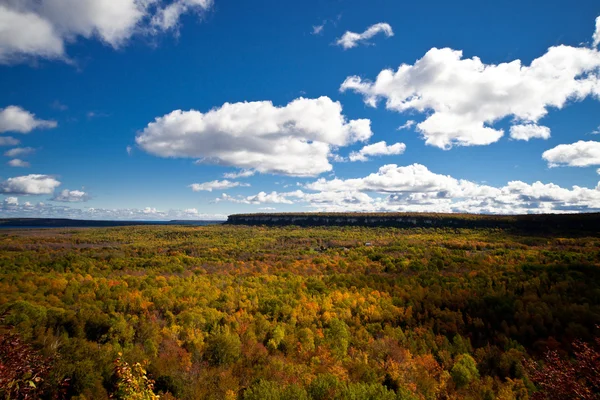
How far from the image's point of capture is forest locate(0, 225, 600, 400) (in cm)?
857

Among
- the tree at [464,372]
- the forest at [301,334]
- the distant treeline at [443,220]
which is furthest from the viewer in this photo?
the distant treeline at [443,220]

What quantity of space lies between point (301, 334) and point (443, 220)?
87205 millimetres

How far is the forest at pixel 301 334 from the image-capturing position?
8.57 m

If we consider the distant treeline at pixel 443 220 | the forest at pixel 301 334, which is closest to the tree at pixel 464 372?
the forest at pixel 301 334

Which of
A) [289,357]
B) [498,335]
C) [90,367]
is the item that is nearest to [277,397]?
[289,357]

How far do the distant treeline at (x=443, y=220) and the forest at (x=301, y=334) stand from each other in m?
52.5

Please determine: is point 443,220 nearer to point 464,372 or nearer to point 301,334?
point 301,334

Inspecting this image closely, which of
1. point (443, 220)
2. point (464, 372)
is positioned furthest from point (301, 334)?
point (443, 220)

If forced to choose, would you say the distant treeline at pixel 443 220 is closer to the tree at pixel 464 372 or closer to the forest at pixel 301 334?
the forest at pixel 301 334

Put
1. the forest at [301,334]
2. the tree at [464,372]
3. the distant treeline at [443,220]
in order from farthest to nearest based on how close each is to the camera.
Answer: the distant treeline at [443,220]
the tree at [464,372]
the forest at [301,334]

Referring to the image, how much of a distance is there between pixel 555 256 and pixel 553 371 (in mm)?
34281

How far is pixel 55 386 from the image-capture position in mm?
8117

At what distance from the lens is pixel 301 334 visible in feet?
47.1

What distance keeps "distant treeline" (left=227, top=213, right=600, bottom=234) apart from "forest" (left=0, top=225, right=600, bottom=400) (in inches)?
2067
